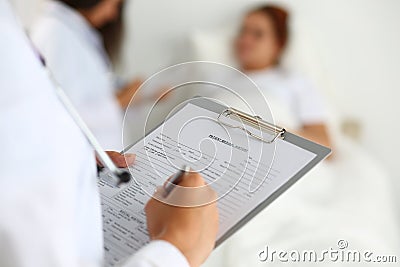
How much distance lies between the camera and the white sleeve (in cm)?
61

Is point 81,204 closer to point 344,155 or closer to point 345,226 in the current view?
point 345,226

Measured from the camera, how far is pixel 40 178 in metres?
0.58

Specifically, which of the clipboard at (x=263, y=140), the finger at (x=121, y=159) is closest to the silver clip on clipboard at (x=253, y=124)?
the clipboard at (x=263, y=140)

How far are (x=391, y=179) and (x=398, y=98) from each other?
0.30 m

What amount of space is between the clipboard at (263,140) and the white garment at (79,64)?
3.00 feet

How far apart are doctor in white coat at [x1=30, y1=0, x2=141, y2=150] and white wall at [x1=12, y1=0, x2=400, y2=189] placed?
29 centimetres

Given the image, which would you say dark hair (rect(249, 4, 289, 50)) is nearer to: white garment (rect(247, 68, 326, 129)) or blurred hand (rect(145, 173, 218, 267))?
white garment (rect(247, 68, 326, 129))

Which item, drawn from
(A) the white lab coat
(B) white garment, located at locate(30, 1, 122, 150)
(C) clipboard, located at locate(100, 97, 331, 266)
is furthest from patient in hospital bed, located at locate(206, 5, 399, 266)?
(B) white garment, located at locate(30, 1, 122, 150)

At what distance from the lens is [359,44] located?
229 cm

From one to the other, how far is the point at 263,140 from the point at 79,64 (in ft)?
3.79

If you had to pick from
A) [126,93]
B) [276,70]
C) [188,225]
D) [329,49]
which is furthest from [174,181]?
[329,49]

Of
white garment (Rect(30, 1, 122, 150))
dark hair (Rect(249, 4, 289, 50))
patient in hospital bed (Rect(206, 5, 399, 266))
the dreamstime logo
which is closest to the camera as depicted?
the dreamstime logo

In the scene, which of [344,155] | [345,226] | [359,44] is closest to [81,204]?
[345,226]

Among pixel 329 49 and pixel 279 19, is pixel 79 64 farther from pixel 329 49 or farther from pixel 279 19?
pixel 329 49
